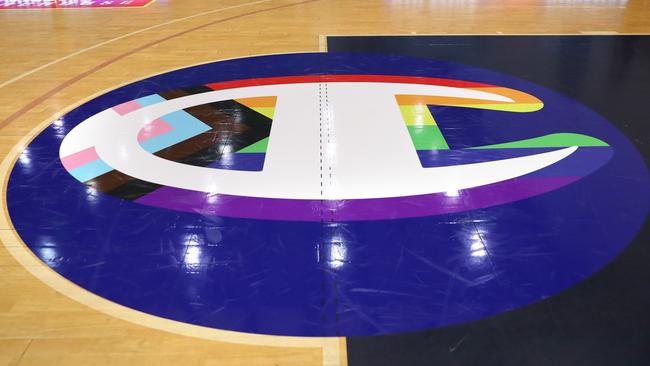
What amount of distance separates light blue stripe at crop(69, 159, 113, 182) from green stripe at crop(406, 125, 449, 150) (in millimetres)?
2616

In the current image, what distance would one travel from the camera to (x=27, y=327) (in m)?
3.41

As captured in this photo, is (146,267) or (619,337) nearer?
(619,337)

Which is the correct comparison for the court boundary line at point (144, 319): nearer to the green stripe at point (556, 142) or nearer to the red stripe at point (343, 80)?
the green stripe at point (556, 142)

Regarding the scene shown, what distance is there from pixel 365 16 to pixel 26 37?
207 inches

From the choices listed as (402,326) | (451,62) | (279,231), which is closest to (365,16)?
(451,62)

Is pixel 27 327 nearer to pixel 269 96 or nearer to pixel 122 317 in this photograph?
pixel 122 317

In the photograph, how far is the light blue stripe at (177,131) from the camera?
5.71m

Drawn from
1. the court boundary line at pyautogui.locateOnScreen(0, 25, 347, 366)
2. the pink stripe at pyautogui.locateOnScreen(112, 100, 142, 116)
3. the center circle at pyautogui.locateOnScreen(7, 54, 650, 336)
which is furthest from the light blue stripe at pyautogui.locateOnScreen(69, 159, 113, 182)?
the pink stripe at pyautogui.locateOnScreen(112, 100, 142, 116)

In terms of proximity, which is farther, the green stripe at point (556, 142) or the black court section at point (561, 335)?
the green stripe at point (556, 142)

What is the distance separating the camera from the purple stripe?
4.52m

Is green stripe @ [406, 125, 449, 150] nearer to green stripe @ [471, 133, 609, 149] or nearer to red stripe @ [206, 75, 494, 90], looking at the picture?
green stripe @ [471, 133, 609, 149]

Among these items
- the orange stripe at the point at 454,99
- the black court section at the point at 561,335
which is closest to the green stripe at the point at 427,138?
the orange stripe at the point at 454,99

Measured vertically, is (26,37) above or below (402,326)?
above

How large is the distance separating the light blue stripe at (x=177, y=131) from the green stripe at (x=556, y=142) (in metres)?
2.59
